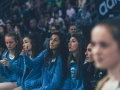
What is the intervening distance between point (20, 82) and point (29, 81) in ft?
1.57

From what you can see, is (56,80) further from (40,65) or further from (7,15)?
(7,15)

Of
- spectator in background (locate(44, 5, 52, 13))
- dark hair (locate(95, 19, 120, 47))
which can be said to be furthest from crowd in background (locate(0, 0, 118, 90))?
spectator in background (locate(44, 5, 52, 13))

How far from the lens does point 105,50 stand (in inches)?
102

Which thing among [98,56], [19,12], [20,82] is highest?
[19,12]

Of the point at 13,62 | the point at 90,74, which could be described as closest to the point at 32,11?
the point at 13,62

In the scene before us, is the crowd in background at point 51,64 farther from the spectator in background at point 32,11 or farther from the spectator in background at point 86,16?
the spectator in background at point 32,11

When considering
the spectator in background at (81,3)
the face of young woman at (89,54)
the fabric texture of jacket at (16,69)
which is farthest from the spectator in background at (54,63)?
the spectator in background at (81,3)

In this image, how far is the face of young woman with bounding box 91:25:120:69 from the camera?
2.60 metres

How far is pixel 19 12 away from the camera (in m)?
18.0

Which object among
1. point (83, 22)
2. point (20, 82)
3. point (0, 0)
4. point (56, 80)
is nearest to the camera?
point (56, 80)

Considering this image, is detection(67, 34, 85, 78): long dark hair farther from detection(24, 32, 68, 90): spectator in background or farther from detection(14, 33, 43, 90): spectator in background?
detection(14, 33, 43, 90): spectator in background

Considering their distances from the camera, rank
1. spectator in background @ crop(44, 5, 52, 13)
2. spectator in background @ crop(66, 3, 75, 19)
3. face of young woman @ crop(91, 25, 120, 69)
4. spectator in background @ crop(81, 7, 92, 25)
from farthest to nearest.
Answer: spectator in background @ crop(44, 5, 52, 13) < spectator in background @ crop(66, 3, 75, 19) < spectator in background @ crop(81, 7, 92, 25) < face of young woman @ crop(91, 25, 120, 69)

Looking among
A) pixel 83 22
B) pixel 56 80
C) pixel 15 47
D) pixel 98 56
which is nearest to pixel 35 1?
pixel 83 22

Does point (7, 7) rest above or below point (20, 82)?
above
